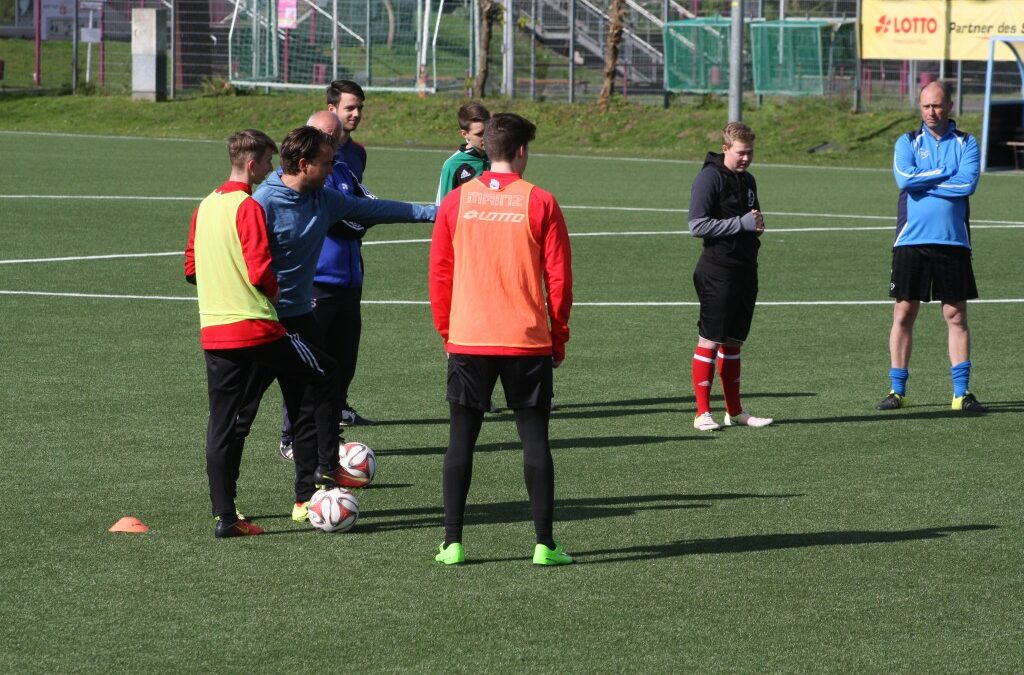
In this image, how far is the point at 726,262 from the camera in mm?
10359

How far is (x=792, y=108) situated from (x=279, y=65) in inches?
642

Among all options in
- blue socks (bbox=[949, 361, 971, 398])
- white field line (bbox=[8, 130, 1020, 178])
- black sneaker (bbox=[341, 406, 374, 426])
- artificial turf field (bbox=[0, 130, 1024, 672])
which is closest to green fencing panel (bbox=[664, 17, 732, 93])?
white field line (bbox=[8, 130, 1020, 178])

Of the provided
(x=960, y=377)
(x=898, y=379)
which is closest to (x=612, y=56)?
(x=898, y=379)

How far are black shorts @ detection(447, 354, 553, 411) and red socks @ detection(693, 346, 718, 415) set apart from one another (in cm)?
349

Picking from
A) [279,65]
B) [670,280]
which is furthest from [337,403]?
[279,65]

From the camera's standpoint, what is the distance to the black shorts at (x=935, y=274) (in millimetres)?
11242

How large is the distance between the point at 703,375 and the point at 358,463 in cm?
273

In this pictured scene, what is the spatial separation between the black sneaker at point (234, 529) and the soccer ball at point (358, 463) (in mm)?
995

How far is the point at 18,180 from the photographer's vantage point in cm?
2758

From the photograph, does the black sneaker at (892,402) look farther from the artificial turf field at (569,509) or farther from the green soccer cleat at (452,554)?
the green soccer cleat at (452,554)

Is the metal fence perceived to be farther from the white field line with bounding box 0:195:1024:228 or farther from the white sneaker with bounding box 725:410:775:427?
the white sneaker with bounding box 725:410:775:427

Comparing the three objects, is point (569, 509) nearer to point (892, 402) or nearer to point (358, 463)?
point (358, 463)

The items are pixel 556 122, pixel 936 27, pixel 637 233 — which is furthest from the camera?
pixel 556 122

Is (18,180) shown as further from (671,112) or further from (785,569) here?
(785,569)
